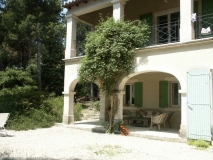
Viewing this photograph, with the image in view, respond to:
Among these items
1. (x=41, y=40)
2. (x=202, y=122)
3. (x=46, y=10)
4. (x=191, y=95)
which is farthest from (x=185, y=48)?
(x=41, y=40)

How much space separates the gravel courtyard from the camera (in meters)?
5.94

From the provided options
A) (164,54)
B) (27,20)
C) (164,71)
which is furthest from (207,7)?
(27,20)

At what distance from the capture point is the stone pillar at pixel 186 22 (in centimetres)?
805

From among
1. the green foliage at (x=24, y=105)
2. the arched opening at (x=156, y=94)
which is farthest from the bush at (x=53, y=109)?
the arched opening at (x=156, y=94)

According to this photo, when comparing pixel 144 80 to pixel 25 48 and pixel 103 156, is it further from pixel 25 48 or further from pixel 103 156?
pixel 25 48

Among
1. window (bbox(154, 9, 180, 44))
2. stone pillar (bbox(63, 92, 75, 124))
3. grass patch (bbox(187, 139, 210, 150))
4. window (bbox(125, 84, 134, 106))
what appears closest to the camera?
Answer: grass patch (bbox(187, 139, 210, 150))

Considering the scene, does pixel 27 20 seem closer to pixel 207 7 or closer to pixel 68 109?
pixel 68 109

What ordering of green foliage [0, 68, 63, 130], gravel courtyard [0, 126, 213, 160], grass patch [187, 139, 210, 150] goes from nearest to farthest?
1. gravel courtyard [0, 126, 213, 160]
2. grass patch [187, 139, 210, 150]
3. green foliage [0, 68, 63, 130]

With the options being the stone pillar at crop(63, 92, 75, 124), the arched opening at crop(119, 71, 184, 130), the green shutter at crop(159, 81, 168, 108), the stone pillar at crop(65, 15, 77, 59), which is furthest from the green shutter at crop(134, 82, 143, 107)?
the stone pillar at crop(65, 15, 77, 59)

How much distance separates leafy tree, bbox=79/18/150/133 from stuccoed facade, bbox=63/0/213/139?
0.40 meters

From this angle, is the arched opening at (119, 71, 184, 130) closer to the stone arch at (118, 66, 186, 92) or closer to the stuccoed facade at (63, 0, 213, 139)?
the stuccoed facade at (63, 0, 213, 139)

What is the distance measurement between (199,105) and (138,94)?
195 inches

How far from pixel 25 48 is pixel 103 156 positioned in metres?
17.9

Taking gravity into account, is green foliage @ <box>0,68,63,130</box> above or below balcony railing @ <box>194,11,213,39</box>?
below
